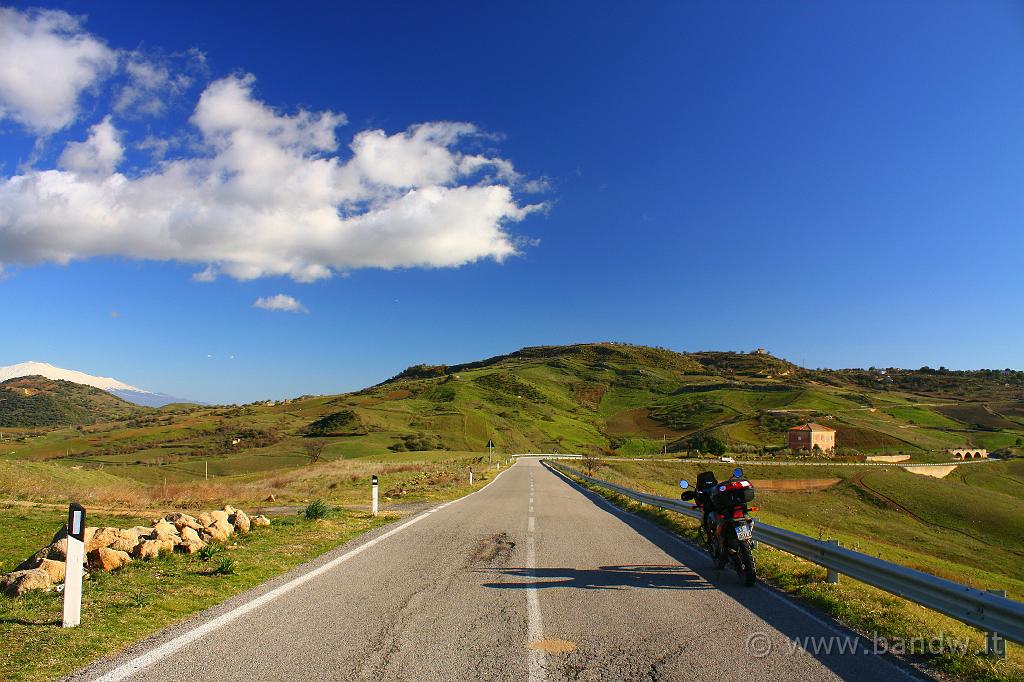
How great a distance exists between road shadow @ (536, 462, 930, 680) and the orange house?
8739cm

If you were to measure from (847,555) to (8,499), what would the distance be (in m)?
21.2

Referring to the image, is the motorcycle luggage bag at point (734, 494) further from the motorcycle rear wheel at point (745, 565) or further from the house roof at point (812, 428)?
the house roof at point (812, 428)

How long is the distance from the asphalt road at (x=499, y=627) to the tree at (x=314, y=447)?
7244 centimetres

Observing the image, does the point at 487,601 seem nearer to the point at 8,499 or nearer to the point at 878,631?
the point at 878,631

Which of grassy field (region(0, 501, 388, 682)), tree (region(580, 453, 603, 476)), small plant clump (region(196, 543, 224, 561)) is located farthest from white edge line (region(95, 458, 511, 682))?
tree (region(580, 453, 603, 476))

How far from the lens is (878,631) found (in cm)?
620

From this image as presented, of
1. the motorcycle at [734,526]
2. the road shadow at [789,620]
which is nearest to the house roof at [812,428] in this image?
the road shadow at [789,620]

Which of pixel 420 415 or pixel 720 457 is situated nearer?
pixel 720 457

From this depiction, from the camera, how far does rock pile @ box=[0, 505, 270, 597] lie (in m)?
7.14

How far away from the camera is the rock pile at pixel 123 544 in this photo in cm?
714

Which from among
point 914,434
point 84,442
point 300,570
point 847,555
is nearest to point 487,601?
point 300,570

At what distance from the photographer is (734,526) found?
28.4 ft

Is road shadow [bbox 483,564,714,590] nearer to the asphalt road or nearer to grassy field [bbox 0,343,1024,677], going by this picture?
the asphalt road

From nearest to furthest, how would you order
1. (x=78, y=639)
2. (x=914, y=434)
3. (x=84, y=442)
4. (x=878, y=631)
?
1. (x=78, y=639)
2. (x=878, y=631)
3. (x=84, y=442)
4. (x=914, y=434)
